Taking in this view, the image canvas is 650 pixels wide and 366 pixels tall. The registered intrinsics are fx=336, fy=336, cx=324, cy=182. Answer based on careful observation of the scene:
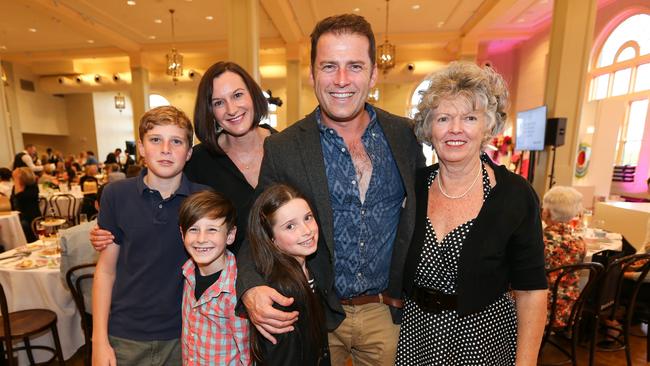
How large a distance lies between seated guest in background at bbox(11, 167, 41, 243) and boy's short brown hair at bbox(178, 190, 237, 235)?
503cm

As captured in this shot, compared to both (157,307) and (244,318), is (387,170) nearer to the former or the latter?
(244,318)

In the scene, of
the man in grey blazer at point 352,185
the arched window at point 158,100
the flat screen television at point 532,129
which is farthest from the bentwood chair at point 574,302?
the arched window at point 158,100

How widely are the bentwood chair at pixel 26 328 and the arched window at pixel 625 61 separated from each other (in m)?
10.9

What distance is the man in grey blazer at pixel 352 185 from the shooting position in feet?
4.60

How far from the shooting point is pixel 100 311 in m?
1.57

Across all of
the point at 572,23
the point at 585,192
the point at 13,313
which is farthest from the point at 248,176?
the point at 585,192

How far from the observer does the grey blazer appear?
1.42 m

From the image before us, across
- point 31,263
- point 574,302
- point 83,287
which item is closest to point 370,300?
point 574,302

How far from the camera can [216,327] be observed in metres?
1.49

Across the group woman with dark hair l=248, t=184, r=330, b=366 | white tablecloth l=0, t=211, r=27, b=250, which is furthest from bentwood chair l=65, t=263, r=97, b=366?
white tablecloth l=0, t=211, r=27, b=250

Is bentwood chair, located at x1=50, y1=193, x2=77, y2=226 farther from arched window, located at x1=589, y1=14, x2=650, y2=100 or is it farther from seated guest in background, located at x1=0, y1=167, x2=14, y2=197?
arched window, located at x1=589, y1=14, x2=650, y2=100

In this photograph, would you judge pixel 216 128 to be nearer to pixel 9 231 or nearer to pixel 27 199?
pixel 9 231

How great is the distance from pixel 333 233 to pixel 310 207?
149mm

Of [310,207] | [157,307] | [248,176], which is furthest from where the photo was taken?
[248,176]
